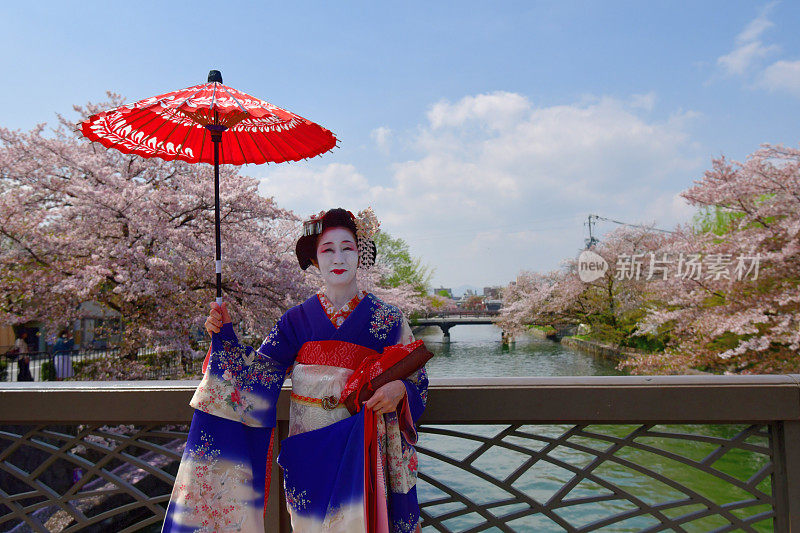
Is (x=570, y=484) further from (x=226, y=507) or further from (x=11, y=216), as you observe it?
(x=11, y=216)

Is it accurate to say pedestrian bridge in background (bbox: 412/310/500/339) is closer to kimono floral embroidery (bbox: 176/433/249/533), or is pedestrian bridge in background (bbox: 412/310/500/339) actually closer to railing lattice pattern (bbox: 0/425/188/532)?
railing lattice pattern (bbox: 0/425/188/532)

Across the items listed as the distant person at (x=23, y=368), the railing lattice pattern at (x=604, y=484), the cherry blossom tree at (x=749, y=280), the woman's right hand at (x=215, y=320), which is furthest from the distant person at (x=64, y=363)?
the cherry blossom tree at (x=749, y=280)

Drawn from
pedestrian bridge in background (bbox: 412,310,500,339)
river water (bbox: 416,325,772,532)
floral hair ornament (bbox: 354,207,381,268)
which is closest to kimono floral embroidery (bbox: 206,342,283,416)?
floral hair ornament (bbox: 354,207,381,268)

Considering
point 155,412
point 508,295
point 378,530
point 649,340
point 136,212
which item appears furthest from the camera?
point 508,295

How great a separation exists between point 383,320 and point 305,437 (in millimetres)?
416

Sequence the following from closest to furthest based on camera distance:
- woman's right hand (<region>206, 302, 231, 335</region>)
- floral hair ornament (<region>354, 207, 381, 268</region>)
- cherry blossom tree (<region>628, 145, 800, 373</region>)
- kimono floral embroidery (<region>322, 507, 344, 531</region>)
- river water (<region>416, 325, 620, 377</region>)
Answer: kimono floral embroidery (<region>322, 507, 344, 531</region>)
woman's right hand (<region>206, 302, 231, 335</region>)
floral hair ornament (<region>354, 207, 381, 268</region>)
cherry blossom tree (<region>628, 145, 800, 373</region>)
river water (<region>416, 325, 620, 377</region>)

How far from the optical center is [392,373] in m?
1.50

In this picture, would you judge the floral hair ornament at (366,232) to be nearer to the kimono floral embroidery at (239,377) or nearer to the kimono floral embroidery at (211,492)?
the kimono floral embroidery at (239,377)

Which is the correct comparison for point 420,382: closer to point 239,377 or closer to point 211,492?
point 239,377

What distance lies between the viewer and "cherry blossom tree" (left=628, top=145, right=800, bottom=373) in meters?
7.98

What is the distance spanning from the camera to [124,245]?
24.2ft

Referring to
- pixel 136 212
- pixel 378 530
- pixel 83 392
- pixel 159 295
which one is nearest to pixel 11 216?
pixel 136 212

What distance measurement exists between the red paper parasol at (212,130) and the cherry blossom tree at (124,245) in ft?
18.6

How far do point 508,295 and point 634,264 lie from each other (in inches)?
413
